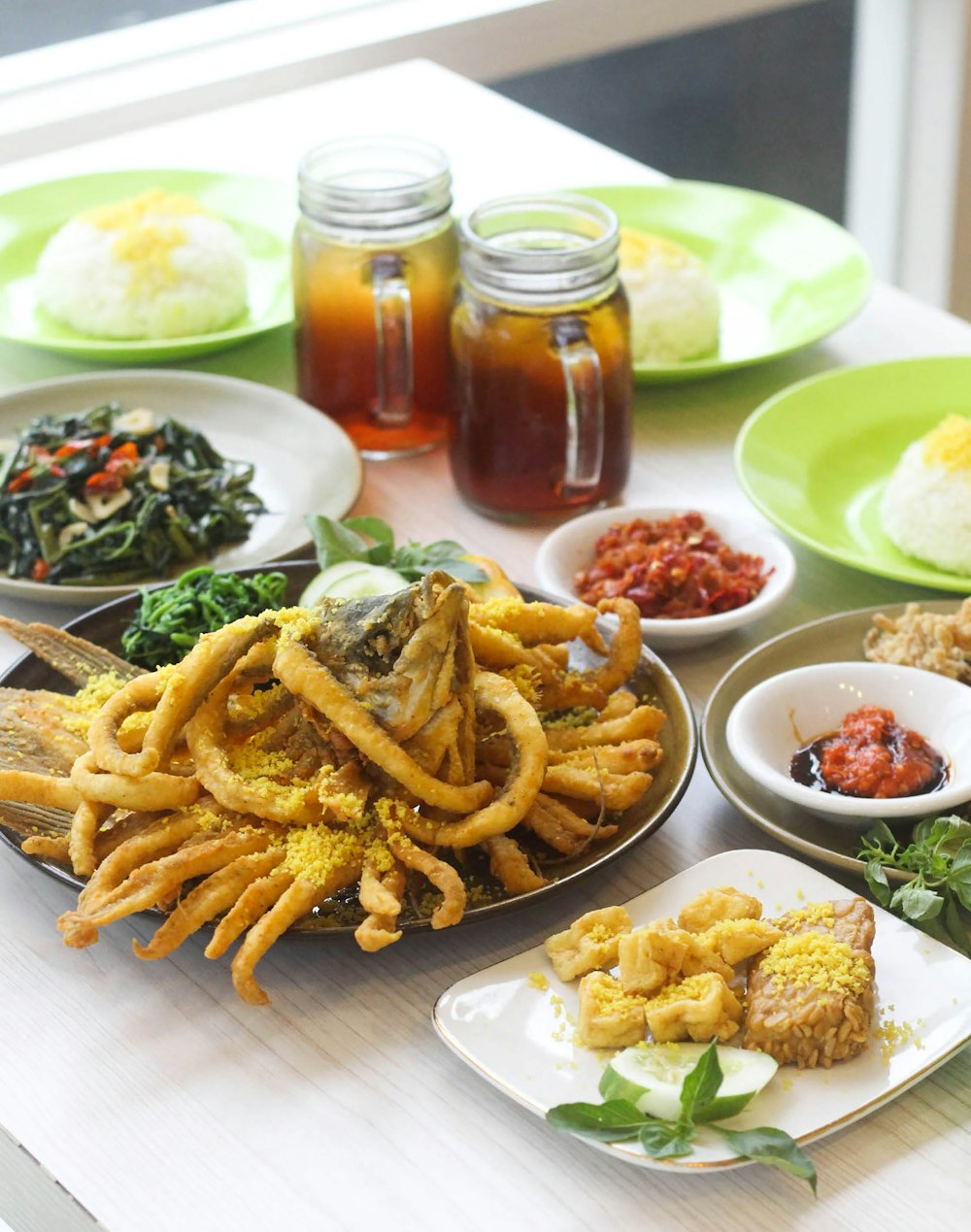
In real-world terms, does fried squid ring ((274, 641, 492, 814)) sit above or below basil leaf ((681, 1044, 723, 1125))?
above

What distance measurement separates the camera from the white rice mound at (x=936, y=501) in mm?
2037

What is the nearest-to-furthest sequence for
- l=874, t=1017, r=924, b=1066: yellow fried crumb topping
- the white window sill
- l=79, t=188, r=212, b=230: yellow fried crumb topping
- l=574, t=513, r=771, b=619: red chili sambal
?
Result: l=874, t=1017, r=924, b=1066: yellow fried crumb topping, l=574, t=513, r=771, b=619: red chili sambal, l=79, t=188, r=212, b=230: yellow fried crumb topping, the white window sill

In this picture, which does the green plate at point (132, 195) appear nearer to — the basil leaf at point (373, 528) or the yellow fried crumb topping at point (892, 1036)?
the basil leaf at point (373, 528)

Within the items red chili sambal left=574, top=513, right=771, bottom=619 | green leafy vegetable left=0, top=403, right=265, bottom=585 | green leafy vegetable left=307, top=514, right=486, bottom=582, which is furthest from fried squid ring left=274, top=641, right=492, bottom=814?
green leafy vegetable left=0, top=403, right=265, bottom=585

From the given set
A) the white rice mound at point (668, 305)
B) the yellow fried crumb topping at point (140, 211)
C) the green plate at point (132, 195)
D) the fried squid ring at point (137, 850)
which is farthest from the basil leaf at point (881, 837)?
the yellow fried crumb topping at point (140, 211)

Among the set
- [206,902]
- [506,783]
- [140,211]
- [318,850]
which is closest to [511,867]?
[506,783]

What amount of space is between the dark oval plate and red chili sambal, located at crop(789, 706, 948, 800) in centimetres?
14

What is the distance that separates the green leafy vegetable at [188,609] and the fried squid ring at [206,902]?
1.44 ft

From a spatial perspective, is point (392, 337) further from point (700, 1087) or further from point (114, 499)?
point (700, 1087)

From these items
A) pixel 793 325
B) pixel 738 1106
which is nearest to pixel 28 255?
pixel 793 325

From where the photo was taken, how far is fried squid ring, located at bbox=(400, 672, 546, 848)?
1.47 meters

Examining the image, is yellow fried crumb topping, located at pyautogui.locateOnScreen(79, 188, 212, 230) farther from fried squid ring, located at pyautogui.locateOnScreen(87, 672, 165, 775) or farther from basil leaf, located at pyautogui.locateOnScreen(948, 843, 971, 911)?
basil leaf, located at pyautogui.locateOnScreen(948, 843, 971, 911)

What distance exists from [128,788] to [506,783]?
1.16 ft

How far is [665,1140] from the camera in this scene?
48.0 inches
